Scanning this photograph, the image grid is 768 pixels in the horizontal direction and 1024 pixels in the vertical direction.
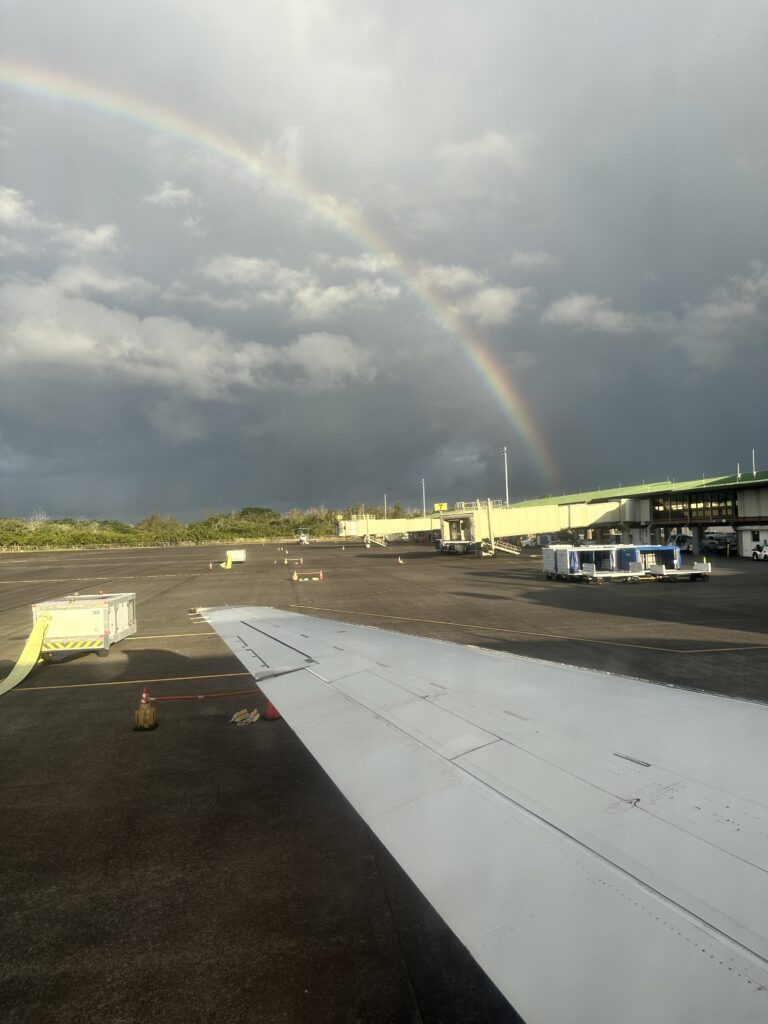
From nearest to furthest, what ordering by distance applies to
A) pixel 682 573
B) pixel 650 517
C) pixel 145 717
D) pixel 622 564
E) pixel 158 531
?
pixel 145 717, pixel 682 573, pixel 622 564, pixel 650 517, pixel 158 531

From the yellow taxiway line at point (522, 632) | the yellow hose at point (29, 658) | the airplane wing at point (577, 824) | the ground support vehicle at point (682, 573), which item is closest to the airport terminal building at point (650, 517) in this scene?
the ground support vehicle at point (682, 573)

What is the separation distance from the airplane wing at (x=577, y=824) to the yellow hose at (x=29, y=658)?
1209 centimetres

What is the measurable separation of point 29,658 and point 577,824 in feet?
52.8

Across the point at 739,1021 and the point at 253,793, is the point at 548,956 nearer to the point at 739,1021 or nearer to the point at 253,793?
the point at 739,1021

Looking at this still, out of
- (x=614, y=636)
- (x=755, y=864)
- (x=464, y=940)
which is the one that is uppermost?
(x=755, y=864)

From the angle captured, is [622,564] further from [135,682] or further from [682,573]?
[135,682]

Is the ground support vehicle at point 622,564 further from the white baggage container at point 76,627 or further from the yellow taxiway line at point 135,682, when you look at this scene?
the white baggage container at point 76,627

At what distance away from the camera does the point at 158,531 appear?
159 m

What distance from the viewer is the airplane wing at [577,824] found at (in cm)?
212

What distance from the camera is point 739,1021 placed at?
188cm

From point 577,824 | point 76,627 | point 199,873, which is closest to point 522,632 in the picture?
point 76,627

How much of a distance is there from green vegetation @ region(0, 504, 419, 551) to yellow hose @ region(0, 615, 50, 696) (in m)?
118

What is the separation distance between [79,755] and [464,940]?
9.55 m

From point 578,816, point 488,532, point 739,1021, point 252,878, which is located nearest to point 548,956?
point 739,1021
